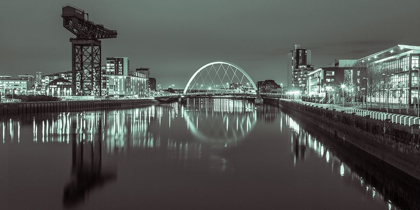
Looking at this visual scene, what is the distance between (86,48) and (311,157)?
4044 centimetres

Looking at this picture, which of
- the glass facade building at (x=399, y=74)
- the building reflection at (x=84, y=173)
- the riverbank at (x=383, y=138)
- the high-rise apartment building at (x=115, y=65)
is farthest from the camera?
the high-rise apartment building at (x=115, y=65)

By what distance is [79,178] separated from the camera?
1236cm

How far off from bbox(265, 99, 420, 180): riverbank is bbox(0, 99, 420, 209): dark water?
0.47 m

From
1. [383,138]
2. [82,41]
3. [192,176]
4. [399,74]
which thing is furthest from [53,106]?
[399,74]

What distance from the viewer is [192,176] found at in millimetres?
12703

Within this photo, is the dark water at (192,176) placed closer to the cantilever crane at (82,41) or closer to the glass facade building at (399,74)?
the glass facade building at (399,74)

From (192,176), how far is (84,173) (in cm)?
409

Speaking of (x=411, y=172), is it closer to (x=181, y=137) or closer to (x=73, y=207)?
(x=73, y=207)

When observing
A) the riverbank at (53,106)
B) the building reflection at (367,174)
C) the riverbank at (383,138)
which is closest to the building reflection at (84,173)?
the building reflection at (367,174)

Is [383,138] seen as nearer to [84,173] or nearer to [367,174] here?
[367,174]

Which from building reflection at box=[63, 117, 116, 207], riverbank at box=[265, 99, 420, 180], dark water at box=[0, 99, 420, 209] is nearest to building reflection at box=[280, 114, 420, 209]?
dark water at box=[0, 99, 420, 209]

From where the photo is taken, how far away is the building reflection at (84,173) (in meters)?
10.5

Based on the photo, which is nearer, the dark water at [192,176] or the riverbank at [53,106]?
the dark water at [192,176]

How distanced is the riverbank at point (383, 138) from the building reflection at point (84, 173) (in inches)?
395
